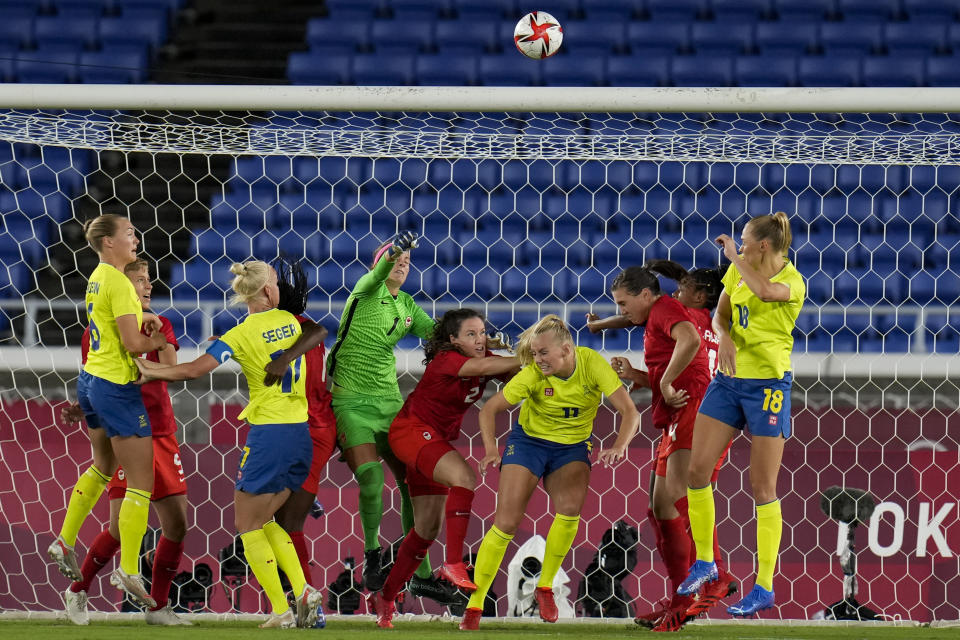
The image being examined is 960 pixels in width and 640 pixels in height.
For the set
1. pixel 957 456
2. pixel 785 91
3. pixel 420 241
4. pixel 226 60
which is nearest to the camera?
pixel 785 91

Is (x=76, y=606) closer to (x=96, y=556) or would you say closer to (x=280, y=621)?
(x=96, y=556)

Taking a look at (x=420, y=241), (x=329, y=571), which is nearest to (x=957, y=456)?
(x=329, y=571)

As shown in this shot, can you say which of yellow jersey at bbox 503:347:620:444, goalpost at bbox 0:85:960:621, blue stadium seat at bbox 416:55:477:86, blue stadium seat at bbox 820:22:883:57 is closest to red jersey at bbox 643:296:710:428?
yellow jersey at bbox 503:347:620:444

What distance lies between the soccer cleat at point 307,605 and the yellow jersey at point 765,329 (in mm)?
1847

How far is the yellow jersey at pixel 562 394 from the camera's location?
4590 mm

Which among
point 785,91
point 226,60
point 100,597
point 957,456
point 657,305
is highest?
point 226,60

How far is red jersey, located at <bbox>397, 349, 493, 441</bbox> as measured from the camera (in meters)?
4.83

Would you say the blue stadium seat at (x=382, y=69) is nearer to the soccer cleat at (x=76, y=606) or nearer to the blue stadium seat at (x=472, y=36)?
the blue stadium seat at (x=472, y=36)

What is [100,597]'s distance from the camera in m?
5.51

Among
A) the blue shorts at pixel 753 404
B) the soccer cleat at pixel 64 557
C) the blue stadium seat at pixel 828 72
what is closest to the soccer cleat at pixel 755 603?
the blue shorts at pixel 753 404

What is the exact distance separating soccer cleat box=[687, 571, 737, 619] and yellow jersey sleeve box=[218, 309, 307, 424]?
67.7 inches

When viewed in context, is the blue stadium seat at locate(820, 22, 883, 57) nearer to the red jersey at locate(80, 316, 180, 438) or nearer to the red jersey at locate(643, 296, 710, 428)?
the red jersey at locate(643, 296, 710, 428)

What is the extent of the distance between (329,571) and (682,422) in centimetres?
200

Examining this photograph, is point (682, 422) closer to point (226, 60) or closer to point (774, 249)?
point (774, 249)
